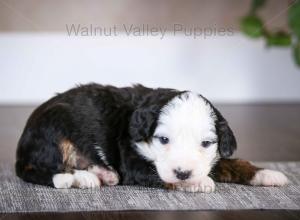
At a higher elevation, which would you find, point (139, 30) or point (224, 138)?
point (139, 30)

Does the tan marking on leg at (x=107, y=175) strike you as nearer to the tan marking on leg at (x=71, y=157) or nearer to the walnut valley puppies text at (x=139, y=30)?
the tan marking on leg at (x=71, y=157)

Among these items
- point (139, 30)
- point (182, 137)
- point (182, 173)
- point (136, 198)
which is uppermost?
point (139, 30)

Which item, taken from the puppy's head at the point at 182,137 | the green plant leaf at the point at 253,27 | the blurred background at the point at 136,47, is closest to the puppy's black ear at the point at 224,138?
the puppy's head at the point at 182,137

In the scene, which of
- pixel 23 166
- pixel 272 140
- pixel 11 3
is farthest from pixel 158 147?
pixel 11 3

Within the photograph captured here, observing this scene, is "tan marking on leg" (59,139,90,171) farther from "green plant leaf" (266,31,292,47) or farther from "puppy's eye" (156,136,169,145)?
"green plant leaf" (266,31,292,47)

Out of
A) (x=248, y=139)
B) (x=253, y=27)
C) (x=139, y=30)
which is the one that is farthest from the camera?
(x=139, y=30)

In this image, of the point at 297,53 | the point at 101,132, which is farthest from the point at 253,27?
the point at 101,132

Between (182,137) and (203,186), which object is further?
(203,186)

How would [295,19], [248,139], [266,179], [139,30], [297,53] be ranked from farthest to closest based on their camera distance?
[139,30] < [297,53] < [248,139] < [295,19] < [266,179]

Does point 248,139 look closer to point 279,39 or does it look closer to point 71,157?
point 279,39
